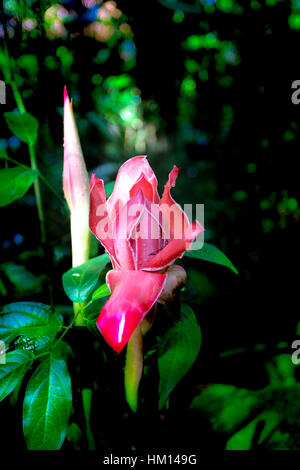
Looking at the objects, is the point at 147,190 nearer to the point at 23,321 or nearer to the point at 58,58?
the point at 23,321

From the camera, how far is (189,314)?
36 centimetres

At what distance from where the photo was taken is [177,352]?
332mm

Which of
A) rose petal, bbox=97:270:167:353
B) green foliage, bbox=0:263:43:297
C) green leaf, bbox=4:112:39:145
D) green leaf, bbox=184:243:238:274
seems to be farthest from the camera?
green foliage, bbox=0:263:43:297

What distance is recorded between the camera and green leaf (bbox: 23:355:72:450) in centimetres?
29

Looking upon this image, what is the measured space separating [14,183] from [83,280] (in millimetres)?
159

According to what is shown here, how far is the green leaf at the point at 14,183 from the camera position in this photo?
399 millimetres

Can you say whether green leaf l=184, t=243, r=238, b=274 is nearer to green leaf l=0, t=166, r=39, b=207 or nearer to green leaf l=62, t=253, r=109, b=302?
green leaf l=62, t=253, r=109, b=302

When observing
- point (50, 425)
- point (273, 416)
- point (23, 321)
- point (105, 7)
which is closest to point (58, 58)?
point (105, 7)

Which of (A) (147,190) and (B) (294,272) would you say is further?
(B) (294,272)

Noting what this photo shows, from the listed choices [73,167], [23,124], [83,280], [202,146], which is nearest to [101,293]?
[83,280]

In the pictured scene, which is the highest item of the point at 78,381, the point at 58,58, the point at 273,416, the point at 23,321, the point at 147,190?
the point at 58,58

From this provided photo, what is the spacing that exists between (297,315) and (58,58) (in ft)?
2.50

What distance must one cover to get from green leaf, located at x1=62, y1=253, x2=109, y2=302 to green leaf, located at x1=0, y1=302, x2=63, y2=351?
0.04m

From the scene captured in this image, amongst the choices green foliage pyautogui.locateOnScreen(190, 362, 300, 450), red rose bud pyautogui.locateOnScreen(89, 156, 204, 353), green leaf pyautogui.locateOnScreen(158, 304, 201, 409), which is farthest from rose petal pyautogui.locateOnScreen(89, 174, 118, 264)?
green foliage pyautogui.locateOnScreen(190, 362, 300, 450)
